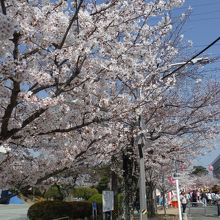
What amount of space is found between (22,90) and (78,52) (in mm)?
1079

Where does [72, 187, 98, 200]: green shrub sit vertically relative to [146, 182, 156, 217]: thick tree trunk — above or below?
above

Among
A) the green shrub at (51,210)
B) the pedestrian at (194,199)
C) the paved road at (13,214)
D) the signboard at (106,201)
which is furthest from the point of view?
the pedestrian at (194,199)

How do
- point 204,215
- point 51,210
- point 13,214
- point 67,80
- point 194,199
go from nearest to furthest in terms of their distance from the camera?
point 67,80
point 51,210
point 13,214
point 204,215
point 194,199

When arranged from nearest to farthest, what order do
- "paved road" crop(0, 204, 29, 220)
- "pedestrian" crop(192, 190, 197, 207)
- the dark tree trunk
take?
the dark tree trunk < "paved road" crop(0, 204, 29, 220) < "pedestrian" crop(192, 190, 197, 207)

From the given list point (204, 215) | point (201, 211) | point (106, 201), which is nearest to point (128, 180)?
point (106, 201)

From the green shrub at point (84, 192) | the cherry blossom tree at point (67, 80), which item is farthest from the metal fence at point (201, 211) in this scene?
the cherry blossom tree at point (67, 80)

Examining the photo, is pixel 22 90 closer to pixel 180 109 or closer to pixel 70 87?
pixel 70 87

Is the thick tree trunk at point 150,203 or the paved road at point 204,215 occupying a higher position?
the thick tree trunk at point 150,203

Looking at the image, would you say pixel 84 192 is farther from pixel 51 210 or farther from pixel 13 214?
pixel 51 210

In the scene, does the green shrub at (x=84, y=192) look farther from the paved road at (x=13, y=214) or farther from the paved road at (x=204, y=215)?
the paved road at (x=204, y=215)

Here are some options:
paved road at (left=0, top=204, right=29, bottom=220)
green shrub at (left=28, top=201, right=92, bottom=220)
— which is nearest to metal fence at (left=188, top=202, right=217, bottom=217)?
paved road at (left=0, top=204, right=29, bottom=220)

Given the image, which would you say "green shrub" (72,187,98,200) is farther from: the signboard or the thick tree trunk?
the signboard

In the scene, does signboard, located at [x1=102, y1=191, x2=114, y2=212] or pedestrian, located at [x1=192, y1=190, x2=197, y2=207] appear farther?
pedestrian, located at [x1=192, y1=190, x2=197, y2=207]

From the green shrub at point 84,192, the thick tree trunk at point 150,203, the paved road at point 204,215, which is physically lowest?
the paved road at point 204,215
